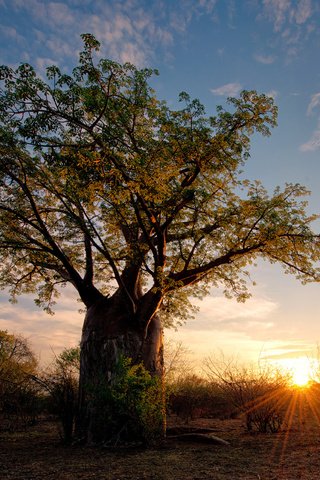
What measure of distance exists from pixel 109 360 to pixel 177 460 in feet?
11.0

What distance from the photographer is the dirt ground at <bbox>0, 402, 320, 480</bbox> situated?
17.4ft

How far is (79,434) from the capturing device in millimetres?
8758

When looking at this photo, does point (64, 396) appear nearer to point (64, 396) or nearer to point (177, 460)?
point (64, 396)

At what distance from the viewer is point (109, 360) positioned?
9.31 m

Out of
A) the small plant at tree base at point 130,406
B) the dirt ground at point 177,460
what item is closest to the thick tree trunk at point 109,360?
the small plant at tree base at point 130,406

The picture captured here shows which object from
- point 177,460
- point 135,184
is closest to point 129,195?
point 135,184

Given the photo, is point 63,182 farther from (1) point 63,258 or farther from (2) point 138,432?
(2) point 138,432

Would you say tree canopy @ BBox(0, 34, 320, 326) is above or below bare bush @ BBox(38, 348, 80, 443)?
above

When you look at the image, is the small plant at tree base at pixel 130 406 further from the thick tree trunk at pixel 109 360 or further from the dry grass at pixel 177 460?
the dry grass at pixel 177 460

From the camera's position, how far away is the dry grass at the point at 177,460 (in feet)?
17.4

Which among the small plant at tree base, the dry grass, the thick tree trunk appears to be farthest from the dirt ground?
the thick tree trunk

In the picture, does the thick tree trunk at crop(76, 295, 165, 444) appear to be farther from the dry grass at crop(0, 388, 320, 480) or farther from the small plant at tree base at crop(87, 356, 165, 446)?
the dry grass at crop(0, 388, 320, 480)

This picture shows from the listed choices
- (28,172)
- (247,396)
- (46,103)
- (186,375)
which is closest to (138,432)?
(247,396)

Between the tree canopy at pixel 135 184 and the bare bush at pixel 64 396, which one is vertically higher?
the tree canopy at pixel 135 184
